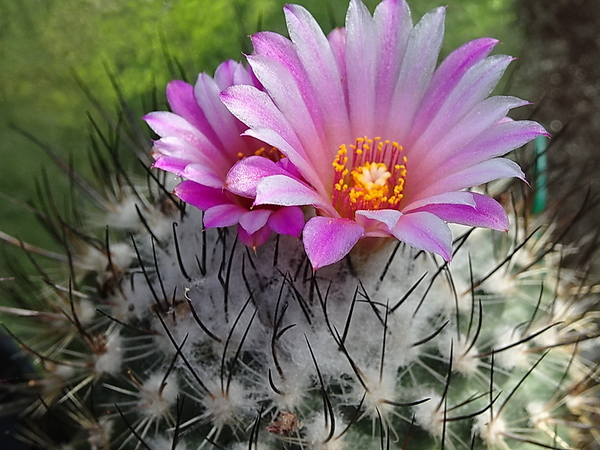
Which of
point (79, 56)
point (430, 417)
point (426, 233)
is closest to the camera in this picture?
point (426, 233)

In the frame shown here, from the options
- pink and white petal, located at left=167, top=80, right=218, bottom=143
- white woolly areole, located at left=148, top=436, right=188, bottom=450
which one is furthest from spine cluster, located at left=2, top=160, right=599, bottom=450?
pink and white petal, located at left=167, top=80, right=218, bottom=143

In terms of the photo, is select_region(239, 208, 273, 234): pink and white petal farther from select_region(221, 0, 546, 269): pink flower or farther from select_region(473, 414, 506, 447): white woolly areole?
select_region(473, 414, 506, 447): white woolly areole

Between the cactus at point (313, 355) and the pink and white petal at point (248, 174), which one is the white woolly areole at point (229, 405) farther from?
the pink and white petal at point (248, 174)

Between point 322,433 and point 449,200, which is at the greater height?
point 449,200

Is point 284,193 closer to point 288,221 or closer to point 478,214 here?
point 288,221

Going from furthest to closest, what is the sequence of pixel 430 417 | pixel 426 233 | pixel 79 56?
pixel 79 56
pixel 430 417
pixel 426 233

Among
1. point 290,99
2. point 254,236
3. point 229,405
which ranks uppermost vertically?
point 290,99

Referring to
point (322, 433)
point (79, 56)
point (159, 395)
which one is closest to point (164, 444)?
point (159, 395)
